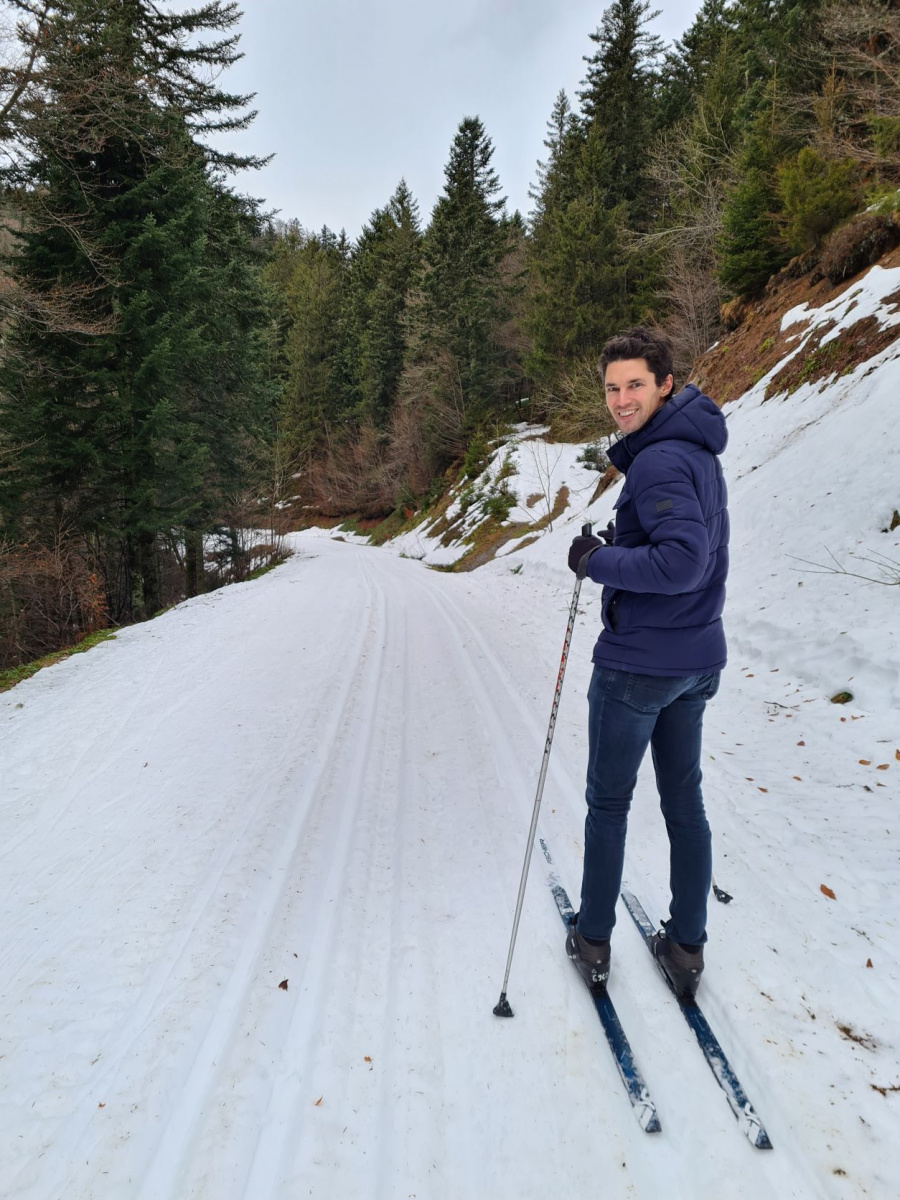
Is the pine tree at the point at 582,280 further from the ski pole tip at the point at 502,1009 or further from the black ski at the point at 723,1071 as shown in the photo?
the ski pole tip at the point at 502,1009

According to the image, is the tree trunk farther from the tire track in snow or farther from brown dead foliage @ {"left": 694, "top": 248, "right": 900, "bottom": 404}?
brown dead foliage @ {"left": 694, "top": 248, "right": 900, "bottom": 404}

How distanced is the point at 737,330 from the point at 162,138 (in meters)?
13.4

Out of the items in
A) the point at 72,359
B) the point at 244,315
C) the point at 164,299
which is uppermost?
the point at 244,315

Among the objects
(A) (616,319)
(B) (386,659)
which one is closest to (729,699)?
(B) (386,659)

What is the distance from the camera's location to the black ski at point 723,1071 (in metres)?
1.62

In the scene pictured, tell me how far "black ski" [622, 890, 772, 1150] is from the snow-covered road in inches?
1.4

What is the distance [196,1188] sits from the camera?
1.56 meters

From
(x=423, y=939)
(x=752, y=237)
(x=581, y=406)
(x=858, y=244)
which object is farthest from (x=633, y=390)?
(x=752, y=237)

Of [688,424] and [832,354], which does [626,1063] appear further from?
[832,354]

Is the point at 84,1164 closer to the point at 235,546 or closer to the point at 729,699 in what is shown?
the point at 729,699

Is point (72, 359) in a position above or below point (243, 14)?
below

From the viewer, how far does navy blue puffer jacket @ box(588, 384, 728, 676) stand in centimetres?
168

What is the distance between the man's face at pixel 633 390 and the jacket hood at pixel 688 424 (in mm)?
34

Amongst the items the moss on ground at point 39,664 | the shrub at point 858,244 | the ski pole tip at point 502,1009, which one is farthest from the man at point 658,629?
the shrub at point 858,244
